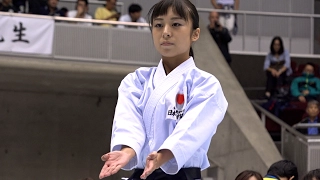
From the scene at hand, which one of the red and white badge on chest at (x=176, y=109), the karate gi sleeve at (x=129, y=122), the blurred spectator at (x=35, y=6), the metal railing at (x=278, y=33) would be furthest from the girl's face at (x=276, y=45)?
the red and white badge on chest at (x=176, y=109)

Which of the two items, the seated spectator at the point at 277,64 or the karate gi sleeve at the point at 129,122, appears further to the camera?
the seated spectator at the point at 277,64

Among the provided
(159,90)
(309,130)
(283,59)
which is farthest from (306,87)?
(159,90)

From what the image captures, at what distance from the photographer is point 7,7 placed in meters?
11.4

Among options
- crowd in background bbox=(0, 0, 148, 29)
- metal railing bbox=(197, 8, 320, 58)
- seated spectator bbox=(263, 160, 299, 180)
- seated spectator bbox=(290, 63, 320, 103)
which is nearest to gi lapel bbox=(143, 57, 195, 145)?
seated spectator bbox=(263, 160, 299, 180)

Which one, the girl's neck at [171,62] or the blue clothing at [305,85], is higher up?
Answer: the girl's neck at [171,62]

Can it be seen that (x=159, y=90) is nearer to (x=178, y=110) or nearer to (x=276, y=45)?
(x=178, y=110)

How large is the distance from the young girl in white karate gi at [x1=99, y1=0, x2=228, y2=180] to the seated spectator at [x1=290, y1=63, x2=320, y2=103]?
8.61 metres

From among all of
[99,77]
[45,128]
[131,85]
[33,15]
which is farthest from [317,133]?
[131,85]

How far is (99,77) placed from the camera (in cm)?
1173

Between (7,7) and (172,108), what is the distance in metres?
8.74

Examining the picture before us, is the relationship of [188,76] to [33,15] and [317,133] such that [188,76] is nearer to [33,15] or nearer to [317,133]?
[317,133]

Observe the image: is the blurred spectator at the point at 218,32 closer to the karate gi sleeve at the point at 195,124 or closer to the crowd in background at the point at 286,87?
the crowd in background at the point at 286,87

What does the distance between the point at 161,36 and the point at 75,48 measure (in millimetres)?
8152

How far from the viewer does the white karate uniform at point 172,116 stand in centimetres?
304
